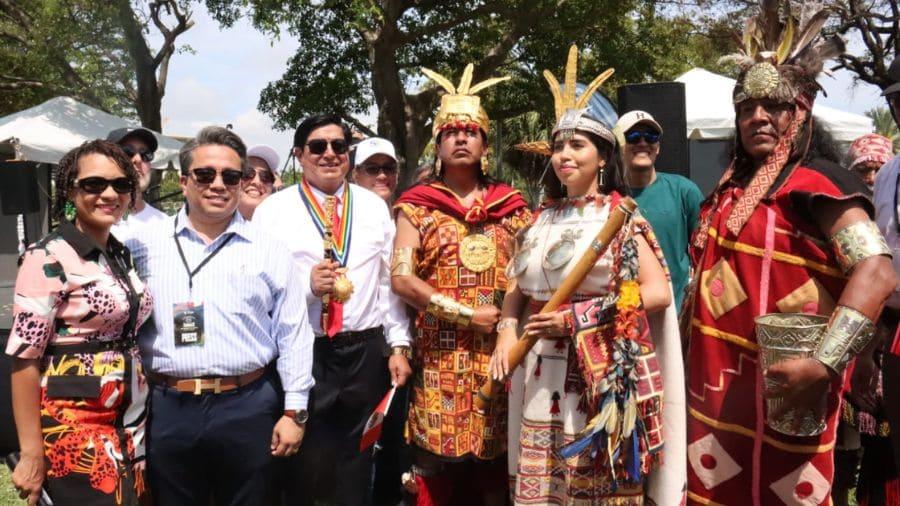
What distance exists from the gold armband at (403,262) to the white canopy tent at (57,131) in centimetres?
987

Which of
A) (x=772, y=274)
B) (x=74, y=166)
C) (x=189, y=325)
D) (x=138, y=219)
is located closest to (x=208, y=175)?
(x=74, y=166)

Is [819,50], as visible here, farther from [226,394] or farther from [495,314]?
[226,394]

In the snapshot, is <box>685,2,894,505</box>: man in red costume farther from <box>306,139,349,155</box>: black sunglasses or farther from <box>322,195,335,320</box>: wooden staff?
<box>306,139,349,155</box>: black sunglasses

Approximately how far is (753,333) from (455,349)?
1.42 meters

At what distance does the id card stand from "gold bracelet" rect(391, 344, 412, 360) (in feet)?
3.92

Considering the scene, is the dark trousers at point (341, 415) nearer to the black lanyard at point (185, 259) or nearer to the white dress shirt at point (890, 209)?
the black lanyard at point (185, 259)

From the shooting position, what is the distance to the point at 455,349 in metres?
3.63

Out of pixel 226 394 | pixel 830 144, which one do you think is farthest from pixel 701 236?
pixel 226 394

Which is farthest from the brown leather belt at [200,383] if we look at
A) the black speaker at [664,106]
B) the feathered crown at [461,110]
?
the black speaker at [664,106]

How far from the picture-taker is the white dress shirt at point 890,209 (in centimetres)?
320

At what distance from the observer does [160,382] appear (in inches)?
113

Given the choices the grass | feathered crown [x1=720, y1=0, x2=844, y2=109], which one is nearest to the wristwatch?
feathered crown [x1=720, y1=0, x2=844, y2=109]

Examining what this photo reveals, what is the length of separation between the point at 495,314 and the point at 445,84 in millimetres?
1241

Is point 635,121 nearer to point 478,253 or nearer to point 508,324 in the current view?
point 478,253
